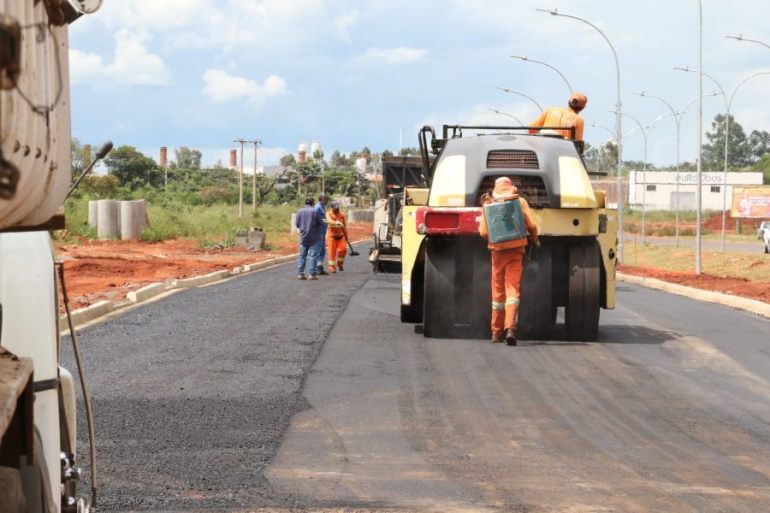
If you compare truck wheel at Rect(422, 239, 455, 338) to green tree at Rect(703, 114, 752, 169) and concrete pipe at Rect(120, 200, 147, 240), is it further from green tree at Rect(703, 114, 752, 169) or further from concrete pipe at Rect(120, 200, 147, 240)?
green tree at Rect(703, 114, 752, 169)

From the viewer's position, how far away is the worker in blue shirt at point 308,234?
1001 inches

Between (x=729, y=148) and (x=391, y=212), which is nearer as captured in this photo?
(x=391, y=212)

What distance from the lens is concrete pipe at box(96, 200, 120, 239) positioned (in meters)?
46.9

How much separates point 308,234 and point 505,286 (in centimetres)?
1296

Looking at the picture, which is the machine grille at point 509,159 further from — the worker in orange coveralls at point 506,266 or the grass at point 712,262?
the grass at point 712,262

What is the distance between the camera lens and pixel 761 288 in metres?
24.6

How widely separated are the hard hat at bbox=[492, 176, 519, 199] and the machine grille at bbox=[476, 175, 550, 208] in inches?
18.1

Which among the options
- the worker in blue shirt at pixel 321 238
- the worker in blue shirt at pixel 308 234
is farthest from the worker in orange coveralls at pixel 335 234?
the worker in blue shirt at pixel 308 234

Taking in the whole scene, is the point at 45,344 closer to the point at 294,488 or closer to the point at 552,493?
the point at 294,488

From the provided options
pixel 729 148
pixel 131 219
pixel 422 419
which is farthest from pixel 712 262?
pixel 729 148

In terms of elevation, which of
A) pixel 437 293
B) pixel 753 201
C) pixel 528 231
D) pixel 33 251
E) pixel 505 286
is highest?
pixel 33 251

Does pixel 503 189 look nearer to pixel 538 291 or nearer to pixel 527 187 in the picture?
pixel 527 187

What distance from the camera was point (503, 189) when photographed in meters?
12.8

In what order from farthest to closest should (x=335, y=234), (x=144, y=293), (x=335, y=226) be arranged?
(x=335, y=234) → (x=335, y=226) → (x=144, y=293)
